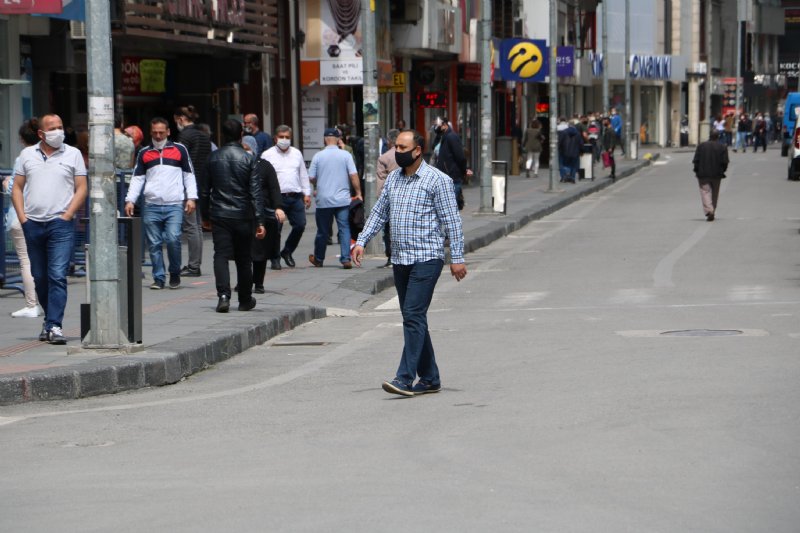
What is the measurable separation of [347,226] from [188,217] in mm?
2165

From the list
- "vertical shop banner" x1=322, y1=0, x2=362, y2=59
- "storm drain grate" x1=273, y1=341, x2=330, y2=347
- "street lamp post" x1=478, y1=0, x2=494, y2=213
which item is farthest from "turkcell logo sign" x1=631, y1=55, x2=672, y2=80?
"storm drain grate" x1=273, y1=341, x2=330, y2=347

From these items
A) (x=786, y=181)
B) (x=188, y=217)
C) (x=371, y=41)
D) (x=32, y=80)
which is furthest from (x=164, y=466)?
(x=786, y=181)

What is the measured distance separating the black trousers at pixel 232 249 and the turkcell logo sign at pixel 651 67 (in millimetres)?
67933

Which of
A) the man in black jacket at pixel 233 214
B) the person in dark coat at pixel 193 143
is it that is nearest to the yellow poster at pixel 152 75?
the person in dark coat at pixel 193 143

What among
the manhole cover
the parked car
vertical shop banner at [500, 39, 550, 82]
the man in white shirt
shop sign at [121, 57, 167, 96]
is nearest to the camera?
the manhole cover

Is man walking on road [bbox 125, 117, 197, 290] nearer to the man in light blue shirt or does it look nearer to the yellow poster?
the man in light blue shirt

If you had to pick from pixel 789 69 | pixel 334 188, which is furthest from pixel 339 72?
pixel 789 69

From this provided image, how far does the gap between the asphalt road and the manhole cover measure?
0.02 meters

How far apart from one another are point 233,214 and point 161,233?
2503 mm

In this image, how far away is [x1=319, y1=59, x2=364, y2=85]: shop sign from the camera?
32344 millimetres

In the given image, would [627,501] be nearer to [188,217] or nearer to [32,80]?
[188,217]

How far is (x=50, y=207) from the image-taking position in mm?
11906

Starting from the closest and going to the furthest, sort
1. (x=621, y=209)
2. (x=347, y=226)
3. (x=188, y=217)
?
(x=188, y=217) < (x=347, y=226) < (x=621, y=209)

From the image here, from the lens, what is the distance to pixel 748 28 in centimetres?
10981
